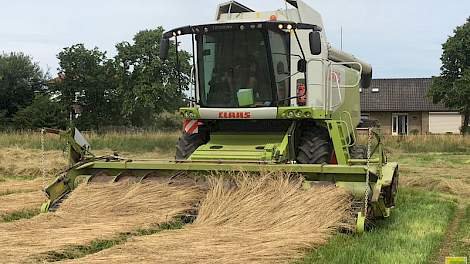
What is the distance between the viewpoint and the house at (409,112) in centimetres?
4872

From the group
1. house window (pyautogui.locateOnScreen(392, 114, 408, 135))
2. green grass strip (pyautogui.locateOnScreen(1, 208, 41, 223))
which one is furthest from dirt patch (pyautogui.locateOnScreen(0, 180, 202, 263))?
house window (pyautogui.locateOnScreen(392, 114, 408, 135))

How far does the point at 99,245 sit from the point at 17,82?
3853cm

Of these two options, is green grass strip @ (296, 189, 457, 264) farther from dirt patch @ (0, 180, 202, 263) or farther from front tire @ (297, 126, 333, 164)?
dirt patch @ (0, 180, 202, 263)

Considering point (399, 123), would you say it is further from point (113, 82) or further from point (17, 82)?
point (17, 82)

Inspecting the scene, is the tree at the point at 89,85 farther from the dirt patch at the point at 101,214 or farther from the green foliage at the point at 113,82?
the dirt patch at the point at 101,214

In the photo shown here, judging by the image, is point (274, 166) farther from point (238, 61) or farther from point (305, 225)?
point (238, 61)

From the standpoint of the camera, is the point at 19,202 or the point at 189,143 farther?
the point at 189,143

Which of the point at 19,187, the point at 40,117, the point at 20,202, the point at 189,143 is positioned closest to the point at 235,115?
the point at 189,143

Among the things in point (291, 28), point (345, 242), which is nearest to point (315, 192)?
point (345, 242)

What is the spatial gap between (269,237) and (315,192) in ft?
3.92

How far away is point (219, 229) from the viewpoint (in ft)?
20.5

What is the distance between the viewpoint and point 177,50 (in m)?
8.93

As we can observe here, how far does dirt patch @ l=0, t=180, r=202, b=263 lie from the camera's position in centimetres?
586

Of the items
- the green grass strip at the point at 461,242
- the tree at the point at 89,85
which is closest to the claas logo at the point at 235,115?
the green grass strip at the point at 461,242
